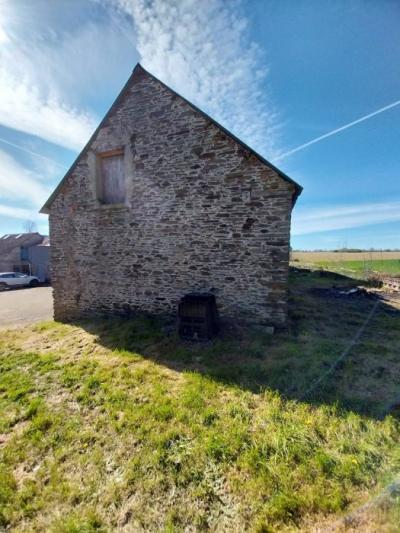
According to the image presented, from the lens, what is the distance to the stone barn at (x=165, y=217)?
6.30 metres

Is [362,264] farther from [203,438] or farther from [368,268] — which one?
[203,438]

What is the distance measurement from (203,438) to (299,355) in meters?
2.89

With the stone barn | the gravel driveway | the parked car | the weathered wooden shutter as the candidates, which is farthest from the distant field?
the parked car

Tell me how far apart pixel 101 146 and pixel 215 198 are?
4.44 meters

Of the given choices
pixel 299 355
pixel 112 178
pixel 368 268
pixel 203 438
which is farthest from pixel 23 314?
pixel 368 268

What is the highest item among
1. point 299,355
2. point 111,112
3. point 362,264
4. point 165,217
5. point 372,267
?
point 111,112

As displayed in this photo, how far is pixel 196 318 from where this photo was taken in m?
6.09

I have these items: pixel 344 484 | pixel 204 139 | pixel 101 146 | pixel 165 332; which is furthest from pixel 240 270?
pixel 101 146

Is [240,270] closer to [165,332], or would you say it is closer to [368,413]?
[165,332]

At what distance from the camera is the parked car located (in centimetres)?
2256

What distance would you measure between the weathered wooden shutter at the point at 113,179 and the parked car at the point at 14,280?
20.4 metres

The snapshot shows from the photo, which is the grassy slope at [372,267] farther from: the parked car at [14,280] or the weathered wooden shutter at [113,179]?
the parked car at [14,280]

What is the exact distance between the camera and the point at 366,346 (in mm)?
5719

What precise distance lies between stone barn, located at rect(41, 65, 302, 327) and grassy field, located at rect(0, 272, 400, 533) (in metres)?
1.76
